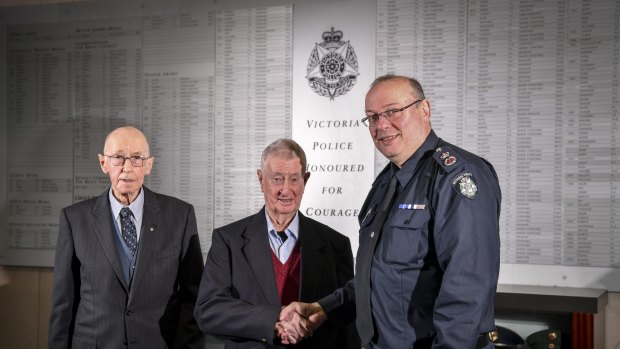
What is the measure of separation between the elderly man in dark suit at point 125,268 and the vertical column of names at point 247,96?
88 centimetres

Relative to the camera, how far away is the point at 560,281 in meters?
2.89

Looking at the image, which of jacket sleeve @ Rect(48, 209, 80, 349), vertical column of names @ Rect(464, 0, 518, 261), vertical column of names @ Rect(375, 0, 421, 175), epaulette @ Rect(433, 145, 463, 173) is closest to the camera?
epaulette @ Rect(433, 145, 463, 173)

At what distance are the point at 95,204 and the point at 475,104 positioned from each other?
1.94 m

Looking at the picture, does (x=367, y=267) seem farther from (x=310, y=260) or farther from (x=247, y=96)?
(x=247, y=96)

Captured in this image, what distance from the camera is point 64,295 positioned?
7.82 ft

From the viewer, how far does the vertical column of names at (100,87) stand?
357cm

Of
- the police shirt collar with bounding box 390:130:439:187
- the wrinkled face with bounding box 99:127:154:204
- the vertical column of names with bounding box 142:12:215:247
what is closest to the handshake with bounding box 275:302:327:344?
the police shirt collar with bounding box 390:130:439:187

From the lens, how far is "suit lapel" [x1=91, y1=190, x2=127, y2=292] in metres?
2.35

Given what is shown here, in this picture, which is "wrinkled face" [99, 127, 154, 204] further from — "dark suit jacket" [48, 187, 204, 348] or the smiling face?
the smiling face

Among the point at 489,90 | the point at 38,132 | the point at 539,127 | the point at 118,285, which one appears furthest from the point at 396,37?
the point at 38,132

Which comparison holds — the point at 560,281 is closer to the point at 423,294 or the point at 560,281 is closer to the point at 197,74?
the point at 423,294

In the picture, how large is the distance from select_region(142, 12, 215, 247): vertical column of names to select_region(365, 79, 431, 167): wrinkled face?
1782mm

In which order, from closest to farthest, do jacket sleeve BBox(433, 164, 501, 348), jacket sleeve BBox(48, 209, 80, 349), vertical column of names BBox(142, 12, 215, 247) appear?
1. jacket sleeve BBox(433, 164, 501, 348)
2. jacket sleeve BBox(48, 209, 80, 349)
3. vertical column of names BBox(142, 12, 215, 247)

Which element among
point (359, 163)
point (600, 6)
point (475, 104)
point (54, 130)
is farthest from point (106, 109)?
point (600, 6)
